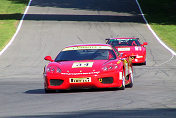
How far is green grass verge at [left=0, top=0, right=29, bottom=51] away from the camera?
1350 inches

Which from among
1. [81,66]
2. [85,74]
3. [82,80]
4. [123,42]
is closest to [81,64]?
[81,66]

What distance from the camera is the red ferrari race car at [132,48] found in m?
21.8

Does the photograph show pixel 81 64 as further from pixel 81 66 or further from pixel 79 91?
pixel 79 91

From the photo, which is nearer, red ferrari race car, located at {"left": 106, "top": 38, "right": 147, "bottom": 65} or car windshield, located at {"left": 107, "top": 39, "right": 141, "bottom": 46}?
red ferrari race car, located at {"left": 106, "top": 38, "right": 147, "bottom": 65}

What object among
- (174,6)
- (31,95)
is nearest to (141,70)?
(31,95)

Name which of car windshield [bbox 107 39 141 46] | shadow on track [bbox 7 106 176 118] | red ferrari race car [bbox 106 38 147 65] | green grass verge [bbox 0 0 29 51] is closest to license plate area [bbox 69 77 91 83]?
shadow on track [bbox 7 106 176 118]

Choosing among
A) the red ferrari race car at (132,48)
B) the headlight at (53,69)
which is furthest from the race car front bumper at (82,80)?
the red ferrari race car at (132,48)

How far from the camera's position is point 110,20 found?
41469 millimetres

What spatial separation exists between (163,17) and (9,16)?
13.1m

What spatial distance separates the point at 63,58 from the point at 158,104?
14.2 ft

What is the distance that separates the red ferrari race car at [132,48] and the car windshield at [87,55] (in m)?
8.65

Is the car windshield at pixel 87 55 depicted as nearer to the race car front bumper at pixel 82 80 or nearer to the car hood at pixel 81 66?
the car hood at pixel 81 66

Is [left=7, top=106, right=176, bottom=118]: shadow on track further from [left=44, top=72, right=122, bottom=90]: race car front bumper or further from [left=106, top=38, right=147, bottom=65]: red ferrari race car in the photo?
[left=106, top=38, right=147, bottom=65]: red ferrari race car

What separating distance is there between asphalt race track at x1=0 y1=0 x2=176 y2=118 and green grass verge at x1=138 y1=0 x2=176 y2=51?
0.91m
